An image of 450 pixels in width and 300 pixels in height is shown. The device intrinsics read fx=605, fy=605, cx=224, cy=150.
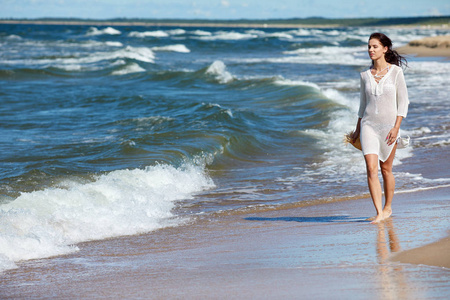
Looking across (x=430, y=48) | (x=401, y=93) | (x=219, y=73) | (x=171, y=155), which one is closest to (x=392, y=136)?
(x=401, y=93)

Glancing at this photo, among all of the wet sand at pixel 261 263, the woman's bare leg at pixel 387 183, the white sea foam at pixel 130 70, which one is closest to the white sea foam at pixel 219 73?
the white sea foam at pixel 130 70

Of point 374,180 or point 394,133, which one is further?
point 374,180

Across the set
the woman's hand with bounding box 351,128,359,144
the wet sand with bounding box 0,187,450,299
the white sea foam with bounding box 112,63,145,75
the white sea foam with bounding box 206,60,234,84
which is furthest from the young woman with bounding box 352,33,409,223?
the white sea foam with bounding box 112,63,145,75

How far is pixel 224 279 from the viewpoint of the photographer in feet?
13.2

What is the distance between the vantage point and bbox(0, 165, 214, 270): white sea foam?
5.15 metres

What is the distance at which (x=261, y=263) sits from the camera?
14.3 ft

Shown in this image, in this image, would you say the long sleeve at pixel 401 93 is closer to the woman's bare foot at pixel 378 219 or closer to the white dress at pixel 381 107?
the white dress at pixel 381 107

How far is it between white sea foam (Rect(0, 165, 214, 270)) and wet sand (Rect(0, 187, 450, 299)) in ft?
0.83

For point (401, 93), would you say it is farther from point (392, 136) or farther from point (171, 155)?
point (171, 155)

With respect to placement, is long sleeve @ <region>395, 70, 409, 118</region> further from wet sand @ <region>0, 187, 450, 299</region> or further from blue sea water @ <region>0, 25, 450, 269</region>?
blue sea water @ <region>0, 25, 450, 269</region>

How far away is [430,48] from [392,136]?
3879 centimetres

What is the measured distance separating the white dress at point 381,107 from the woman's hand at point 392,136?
1.1 inches

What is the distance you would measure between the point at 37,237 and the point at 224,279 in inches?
80.5

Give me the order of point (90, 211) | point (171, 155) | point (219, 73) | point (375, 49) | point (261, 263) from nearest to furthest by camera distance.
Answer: point (261, 263)
point (375, 49)
point (90, 211)
point (171, 155)
point (219, 73)
